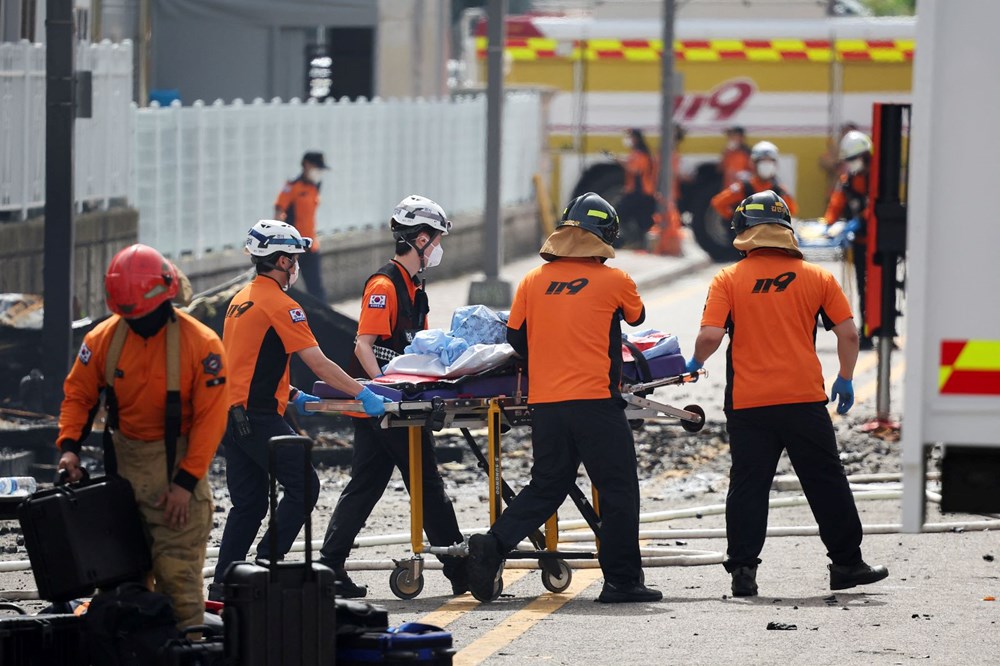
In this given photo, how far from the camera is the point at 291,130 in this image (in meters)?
22.6

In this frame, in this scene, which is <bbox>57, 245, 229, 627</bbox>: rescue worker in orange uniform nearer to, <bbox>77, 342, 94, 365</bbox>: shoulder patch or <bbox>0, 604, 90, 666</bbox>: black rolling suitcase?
<bbox>77, 342, 94, 365</bbox>: shoulder patch

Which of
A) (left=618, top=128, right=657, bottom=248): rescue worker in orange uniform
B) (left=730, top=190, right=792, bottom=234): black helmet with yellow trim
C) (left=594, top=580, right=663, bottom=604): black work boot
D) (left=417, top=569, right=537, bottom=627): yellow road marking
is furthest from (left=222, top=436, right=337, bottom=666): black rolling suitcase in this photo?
(left=618, top=128, right=657, bottom=248): rescue worker in orange uniform

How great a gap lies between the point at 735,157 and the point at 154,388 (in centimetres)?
2222

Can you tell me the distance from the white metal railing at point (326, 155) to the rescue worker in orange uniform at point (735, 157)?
3217mm

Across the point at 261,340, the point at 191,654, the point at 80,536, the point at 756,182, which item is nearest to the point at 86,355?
the point at 80,536

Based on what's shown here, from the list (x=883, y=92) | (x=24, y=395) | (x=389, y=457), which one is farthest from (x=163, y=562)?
(x=883, y=92)

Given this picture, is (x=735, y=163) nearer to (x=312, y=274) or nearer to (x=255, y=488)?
(x=312, y=274)

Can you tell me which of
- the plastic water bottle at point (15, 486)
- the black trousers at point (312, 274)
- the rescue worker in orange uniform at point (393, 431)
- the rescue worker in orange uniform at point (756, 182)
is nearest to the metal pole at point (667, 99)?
the rescue worker in orange uniform at point (756, 182)

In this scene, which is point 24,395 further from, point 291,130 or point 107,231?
point 291,130

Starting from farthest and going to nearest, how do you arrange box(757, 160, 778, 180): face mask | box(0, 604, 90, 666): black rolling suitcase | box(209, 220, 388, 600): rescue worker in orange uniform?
1. box(757, 160, 778, 180): face mask
2. box(209, 220, 388, 600): rescue worker in orange uniform
3. box(0, 604, 90, 666): black rolling suitcase

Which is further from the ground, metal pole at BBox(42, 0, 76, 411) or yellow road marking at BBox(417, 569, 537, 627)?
metal pole at BBox(42, 0, 76, 411)

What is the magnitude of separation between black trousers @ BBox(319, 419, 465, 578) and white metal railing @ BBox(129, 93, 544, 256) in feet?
32.9

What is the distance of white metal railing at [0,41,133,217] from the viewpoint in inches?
631

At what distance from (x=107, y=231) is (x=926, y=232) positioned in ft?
42.0
